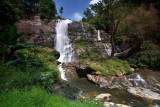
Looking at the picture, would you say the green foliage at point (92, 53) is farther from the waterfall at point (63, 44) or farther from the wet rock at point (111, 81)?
the wet rock at point (111, 81)

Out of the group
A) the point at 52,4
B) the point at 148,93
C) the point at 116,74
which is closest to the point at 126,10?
the point at 116,74

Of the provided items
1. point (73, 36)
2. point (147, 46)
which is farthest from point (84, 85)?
point (73, 36)

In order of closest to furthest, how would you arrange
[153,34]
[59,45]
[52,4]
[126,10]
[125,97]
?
[125,97], [126,10], [153,34], [59,45], [52,4]

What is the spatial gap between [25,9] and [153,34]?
23.3m

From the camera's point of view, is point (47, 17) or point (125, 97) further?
point (47, 17)

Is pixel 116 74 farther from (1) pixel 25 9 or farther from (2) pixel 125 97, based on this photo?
(1) pixel 25 9

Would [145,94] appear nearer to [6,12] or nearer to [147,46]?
[147,46]

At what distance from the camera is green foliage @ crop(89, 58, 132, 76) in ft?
26.6

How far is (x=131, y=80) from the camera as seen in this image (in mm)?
7527

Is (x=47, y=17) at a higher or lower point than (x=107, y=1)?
higher

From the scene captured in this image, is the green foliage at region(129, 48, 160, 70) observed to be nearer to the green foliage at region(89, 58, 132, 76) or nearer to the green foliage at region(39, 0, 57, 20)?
the green foliage at region(89, 58, 132, 76)

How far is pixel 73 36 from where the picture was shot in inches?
688

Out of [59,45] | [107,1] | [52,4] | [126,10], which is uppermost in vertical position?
[52,4]

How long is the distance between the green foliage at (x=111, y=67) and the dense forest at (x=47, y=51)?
0.28 feet
